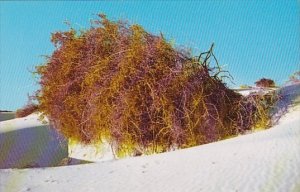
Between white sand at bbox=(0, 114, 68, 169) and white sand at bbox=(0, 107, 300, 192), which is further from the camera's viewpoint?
white sand at bbox=(0, 114, 68, 169)

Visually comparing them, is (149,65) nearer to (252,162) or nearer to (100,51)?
(100,51)

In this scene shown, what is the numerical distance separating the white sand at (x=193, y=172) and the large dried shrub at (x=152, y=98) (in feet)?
6.27

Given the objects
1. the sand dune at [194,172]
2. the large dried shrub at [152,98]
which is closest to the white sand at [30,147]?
the large dried shrub at [152,98]

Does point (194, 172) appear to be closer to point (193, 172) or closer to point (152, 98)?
point (193, 172)

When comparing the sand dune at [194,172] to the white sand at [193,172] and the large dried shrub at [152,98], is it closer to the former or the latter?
the white sand at [193,172]

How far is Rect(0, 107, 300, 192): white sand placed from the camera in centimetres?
402

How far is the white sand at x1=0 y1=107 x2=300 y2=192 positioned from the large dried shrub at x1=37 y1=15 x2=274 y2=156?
191 centimetres

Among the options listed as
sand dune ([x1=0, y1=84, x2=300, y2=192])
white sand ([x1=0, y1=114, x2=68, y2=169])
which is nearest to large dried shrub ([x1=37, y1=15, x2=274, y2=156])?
sand dune ([x1=0, y1=84, x2=300, y2=192])

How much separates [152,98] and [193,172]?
10.2 ft

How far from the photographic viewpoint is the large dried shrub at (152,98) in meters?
7.48

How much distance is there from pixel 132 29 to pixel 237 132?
2316 mm

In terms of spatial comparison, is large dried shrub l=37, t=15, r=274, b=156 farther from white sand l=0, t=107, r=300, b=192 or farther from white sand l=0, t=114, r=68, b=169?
white sand l=0, t=114, r=68, b=169

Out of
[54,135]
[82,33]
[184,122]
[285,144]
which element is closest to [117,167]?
[285,144]

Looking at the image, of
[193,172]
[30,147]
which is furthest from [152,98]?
[30,147]
